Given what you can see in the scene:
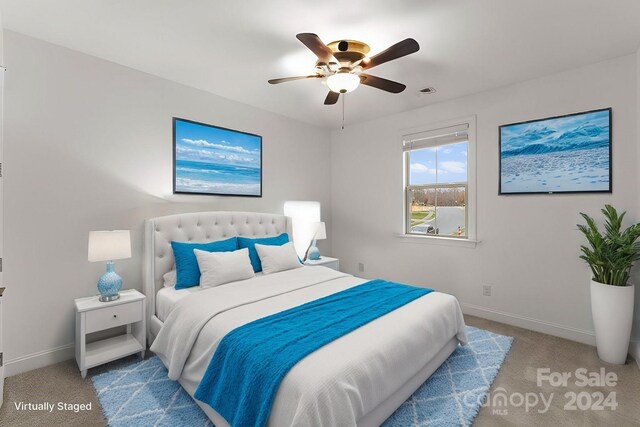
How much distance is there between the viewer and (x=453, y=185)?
3791mm

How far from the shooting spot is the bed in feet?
4.62

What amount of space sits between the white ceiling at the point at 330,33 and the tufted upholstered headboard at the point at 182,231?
1.44m

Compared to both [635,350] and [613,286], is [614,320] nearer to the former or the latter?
[613,286]

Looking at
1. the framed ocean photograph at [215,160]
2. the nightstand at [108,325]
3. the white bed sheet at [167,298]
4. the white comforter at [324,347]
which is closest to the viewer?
the white comforter at [324,347]

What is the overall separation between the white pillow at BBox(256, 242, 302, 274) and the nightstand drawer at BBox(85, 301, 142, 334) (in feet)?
3.88

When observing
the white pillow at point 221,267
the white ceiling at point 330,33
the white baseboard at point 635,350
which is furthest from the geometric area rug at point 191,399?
the white ceiling at point 330,33

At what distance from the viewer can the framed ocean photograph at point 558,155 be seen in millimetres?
2762

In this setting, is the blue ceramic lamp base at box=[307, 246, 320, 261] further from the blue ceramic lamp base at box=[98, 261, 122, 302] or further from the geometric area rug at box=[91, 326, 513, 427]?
the blue ceramic lamp base at box=[98, 261, 122, 302]

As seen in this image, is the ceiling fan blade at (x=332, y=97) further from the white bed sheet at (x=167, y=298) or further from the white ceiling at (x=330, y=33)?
the white bed sheet at (x=167, y=298)

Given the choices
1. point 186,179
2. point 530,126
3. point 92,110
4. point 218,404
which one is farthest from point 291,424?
point 530,126

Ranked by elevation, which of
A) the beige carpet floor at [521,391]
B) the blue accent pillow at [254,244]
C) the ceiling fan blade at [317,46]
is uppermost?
the ceiling fan blade at [317,46]

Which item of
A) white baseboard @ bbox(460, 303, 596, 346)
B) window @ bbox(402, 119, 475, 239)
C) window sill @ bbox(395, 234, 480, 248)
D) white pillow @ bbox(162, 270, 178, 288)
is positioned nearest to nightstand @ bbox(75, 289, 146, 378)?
white pillow @ bbox(162, 270, 178, 288)

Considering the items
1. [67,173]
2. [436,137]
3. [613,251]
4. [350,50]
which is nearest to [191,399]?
[67,173]

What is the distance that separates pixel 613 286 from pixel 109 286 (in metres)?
4.08
